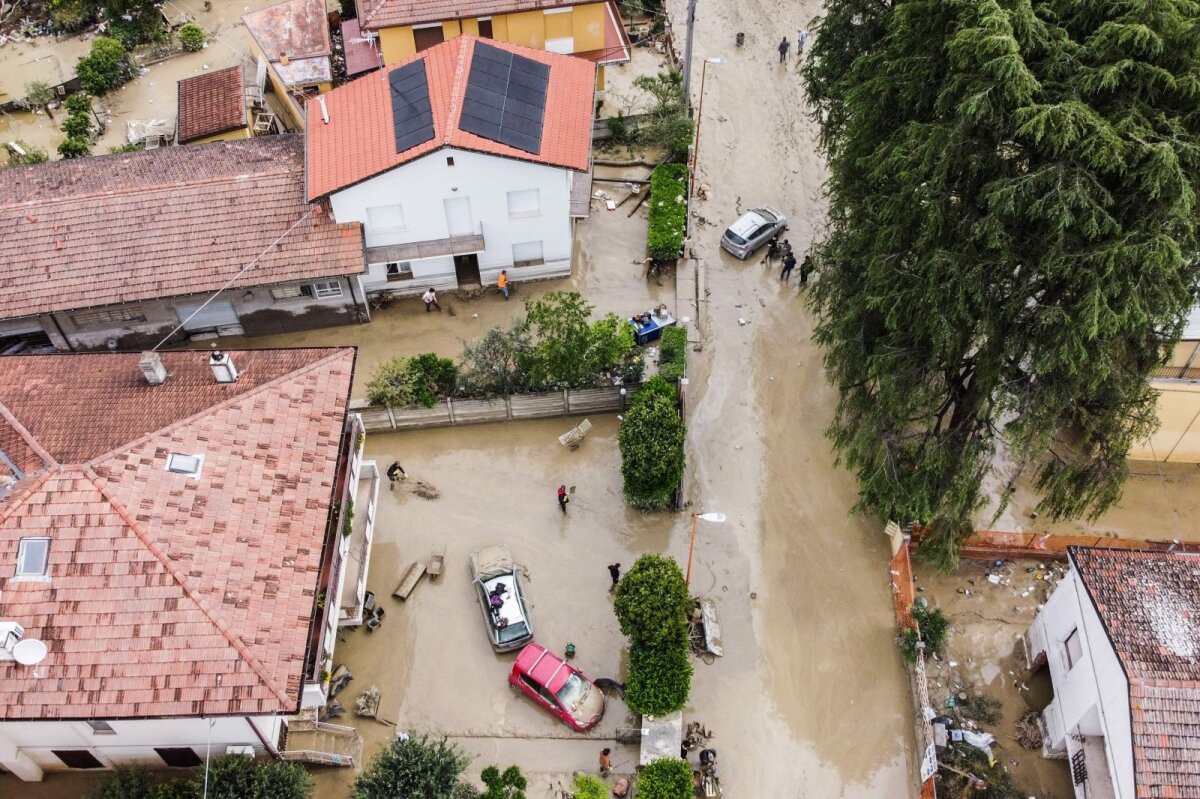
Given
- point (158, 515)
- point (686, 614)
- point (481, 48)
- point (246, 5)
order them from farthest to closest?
point (246, 5), point (481, 48), point (686, 614), point (158, 515)

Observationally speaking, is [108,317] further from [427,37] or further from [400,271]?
[427,37]

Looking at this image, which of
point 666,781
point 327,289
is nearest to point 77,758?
point 666,781

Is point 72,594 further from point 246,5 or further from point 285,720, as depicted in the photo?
point 246,5

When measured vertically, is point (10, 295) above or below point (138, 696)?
above

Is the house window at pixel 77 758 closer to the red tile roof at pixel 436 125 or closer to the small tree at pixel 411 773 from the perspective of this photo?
the small tree at pixel 411 773

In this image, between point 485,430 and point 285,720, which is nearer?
point 285,720

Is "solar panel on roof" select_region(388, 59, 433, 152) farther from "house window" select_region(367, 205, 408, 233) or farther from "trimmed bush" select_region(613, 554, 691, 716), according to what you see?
"trimmed bush" select_region(613, 554, 691, 716)

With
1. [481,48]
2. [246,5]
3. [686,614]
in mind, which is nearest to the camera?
[686,614]

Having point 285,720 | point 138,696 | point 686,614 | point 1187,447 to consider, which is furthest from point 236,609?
point 1187,447

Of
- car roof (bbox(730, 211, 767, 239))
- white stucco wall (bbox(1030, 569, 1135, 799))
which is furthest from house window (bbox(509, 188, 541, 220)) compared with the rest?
white stucco wall (bbox(1030, 569, 1135, 799))
